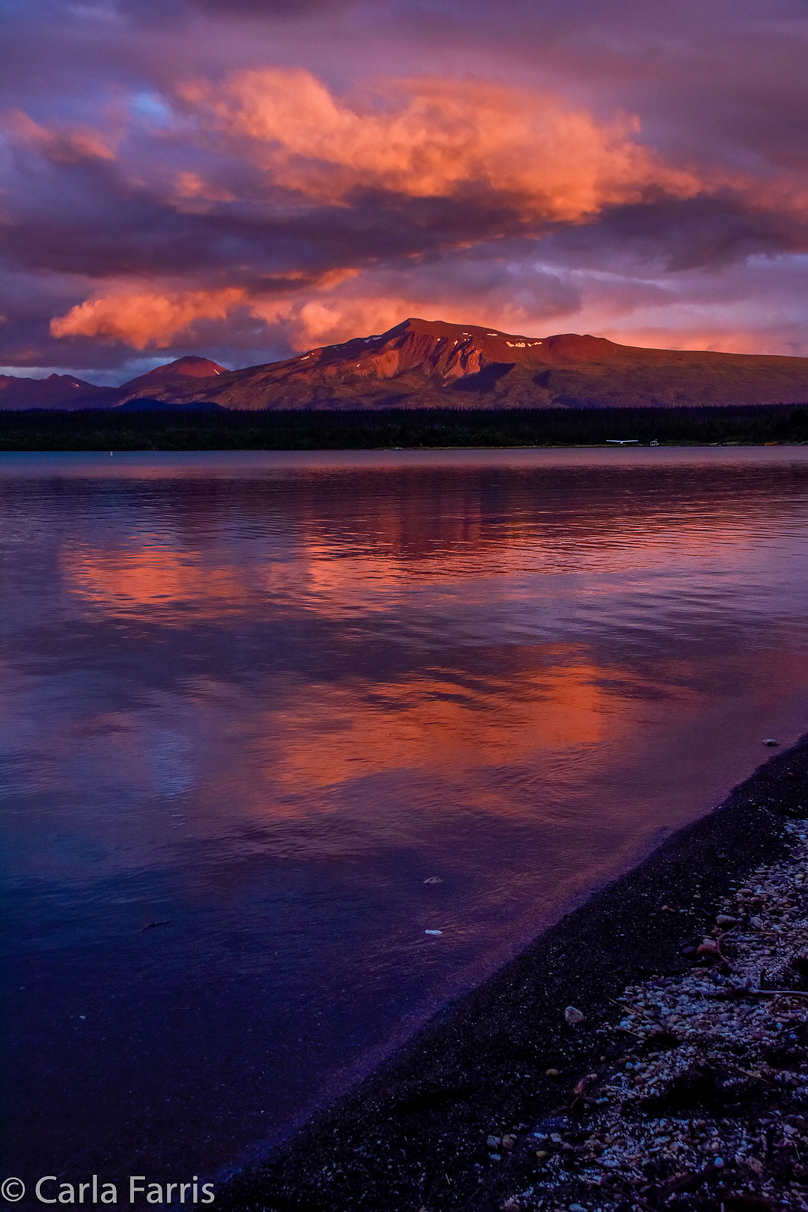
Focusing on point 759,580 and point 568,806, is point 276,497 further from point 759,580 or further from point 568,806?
point 568,806

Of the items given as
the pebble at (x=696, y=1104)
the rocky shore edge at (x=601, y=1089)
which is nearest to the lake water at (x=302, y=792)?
the rocky shore edge at (x=601, y=1089)

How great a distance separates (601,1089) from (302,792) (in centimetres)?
457

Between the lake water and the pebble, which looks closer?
the pebble

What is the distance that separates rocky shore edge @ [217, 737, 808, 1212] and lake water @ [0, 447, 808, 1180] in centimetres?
33

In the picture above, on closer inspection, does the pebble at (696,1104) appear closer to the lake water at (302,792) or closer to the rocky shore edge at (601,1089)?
the rocky shore edge at (601,1089)

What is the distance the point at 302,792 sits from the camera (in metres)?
8.55

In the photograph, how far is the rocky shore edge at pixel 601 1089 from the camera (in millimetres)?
3850

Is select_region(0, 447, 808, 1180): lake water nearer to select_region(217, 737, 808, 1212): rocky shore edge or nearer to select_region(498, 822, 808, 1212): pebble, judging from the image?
select_region(217, 737, 808, 1212): rocky shore edge

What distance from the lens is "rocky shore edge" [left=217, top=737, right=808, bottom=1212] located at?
385 centimetres

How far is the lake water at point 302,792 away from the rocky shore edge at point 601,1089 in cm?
33

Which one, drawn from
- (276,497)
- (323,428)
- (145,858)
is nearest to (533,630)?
(145,858)

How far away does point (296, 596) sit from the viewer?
18.5 meters

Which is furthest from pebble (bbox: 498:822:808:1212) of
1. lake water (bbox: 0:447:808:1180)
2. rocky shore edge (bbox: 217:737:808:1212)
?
lake water (bbox: 0:447:808:1180)

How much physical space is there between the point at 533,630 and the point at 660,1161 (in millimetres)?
11629
